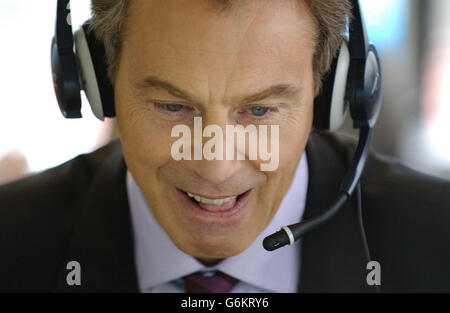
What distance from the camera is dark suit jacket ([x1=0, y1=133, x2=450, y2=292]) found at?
0.98 meters

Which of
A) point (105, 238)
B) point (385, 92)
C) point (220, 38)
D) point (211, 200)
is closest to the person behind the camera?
point (220, 38)

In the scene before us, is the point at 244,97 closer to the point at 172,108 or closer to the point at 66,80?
the point at 172,108

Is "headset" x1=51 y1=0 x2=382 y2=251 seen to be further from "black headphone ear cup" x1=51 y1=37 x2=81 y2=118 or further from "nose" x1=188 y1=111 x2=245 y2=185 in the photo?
"nose" x1=188 y1=111 x2=245 y2=185

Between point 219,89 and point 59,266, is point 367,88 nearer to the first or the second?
point 219,89

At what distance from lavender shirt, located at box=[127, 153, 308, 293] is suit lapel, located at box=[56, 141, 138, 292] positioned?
3 centimetres

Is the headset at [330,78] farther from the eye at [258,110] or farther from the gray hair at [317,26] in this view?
the eye at [258,110]

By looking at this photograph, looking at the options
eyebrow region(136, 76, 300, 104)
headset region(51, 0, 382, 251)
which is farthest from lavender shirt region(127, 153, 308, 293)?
eyebrow region(136, 76, 300, 104)

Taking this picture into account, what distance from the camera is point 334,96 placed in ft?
3.07

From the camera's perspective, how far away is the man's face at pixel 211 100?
811 millimetres

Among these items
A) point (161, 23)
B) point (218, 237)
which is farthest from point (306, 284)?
point (161, 23)

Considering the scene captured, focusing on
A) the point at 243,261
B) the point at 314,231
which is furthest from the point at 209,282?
the point at 314,231

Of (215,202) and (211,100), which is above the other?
(211,100)

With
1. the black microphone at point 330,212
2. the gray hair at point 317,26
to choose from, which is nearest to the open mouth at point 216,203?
the black microphone at point 330,212

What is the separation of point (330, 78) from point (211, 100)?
0.23m
